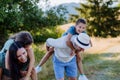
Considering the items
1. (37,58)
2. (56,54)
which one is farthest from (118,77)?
(56,54)

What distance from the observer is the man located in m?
5.61

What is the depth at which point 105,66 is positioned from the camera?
10.5 m

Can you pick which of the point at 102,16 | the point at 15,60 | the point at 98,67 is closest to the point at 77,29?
the point at 15,60

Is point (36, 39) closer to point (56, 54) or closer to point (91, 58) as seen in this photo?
point (91, 58)

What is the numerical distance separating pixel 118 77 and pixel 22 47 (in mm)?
4884

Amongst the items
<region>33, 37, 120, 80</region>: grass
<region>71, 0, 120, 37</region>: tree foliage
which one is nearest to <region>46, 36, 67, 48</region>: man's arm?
<region>33, 37, 120, 80</region>: grass

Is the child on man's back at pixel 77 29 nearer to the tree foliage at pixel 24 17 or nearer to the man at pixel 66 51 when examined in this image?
the man at pixel 66 51

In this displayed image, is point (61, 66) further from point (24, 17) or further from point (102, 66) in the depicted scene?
point (24, 17)

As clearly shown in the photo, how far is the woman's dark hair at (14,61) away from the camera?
14.8 feet

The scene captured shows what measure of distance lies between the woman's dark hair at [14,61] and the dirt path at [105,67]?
176 inches

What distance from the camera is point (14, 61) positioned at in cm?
457

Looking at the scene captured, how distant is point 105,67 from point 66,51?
14.6ft

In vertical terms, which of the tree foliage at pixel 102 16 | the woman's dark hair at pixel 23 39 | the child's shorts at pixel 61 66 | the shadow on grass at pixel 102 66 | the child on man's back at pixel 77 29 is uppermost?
the woman's dark hair at pixel 23 39

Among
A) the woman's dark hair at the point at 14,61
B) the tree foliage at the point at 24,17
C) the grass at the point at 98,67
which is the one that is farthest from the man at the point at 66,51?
the tree foliage at the point at 24,17
